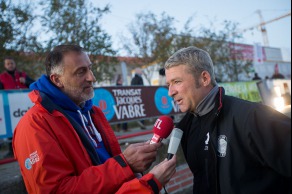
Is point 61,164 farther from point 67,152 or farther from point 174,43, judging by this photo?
point 174,43

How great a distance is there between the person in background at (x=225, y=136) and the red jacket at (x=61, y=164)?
52 centimetres

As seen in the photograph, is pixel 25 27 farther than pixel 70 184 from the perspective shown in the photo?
Yes

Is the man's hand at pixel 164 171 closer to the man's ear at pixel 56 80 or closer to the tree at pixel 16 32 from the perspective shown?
the man's ear at pixel 56 80

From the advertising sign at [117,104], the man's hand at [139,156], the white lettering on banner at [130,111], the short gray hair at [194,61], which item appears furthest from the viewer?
the white lettering on banner at [130,111]

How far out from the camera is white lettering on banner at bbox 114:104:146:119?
6.21 meters

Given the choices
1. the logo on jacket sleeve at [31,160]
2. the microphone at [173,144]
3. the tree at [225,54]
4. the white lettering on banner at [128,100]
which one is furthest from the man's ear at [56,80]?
the tree at [225,54]

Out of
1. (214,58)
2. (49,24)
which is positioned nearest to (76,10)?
(49,24)

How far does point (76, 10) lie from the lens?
8484 mm

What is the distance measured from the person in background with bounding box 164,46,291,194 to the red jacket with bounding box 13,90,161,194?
515mm

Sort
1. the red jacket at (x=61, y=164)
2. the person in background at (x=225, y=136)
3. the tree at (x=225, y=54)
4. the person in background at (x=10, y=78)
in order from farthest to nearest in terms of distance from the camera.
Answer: the tree at (x=225, y=54)
the person in background at (x=10, y=78)
the red jacket at (x=61, y=164)
the person in background at (x=225, y=136)

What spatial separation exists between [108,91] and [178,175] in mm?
2782

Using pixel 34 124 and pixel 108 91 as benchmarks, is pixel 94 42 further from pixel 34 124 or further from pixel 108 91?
pixel 34 124

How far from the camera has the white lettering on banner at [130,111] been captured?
6.21 m

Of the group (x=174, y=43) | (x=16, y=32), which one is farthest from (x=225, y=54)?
(x=16, y=32)
